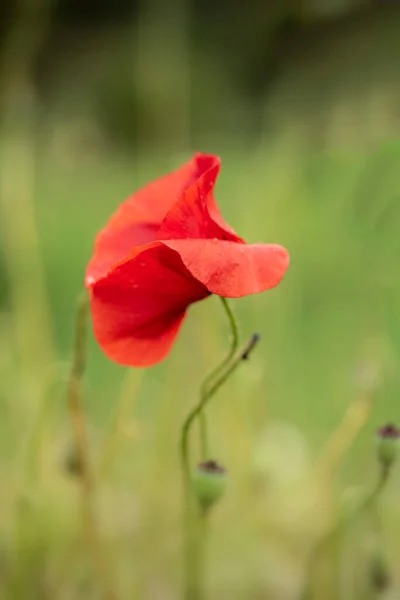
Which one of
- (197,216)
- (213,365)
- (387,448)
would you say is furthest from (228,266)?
(213,365)

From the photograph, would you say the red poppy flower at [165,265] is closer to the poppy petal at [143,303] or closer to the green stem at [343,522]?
the poppy petal at [143,303]

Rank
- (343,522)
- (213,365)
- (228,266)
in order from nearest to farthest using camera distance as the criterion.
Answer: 1. (228,266)
2. (343,522)
3. (213,365)

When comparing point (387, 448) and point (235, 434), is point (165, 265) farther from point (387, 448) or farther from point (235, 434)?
point (235, 434)

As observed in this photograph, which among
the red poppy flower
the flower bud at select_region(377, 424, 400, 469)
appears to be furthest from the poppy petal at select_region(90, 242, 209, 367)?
the flower bud at select_region(377, 424, 400, 469)

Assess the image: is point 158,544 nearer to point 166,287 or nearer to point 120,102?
point 166,287

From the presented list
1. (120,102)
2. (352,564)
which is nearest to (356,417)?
(352,564)

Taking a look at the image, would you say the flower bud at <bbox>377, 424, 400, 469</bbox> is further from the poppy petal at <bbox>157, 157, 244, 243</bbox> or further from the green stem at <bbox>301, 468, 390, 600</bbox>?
the poppy petal at <bbox>157, 157, 244, 243</bbox>
